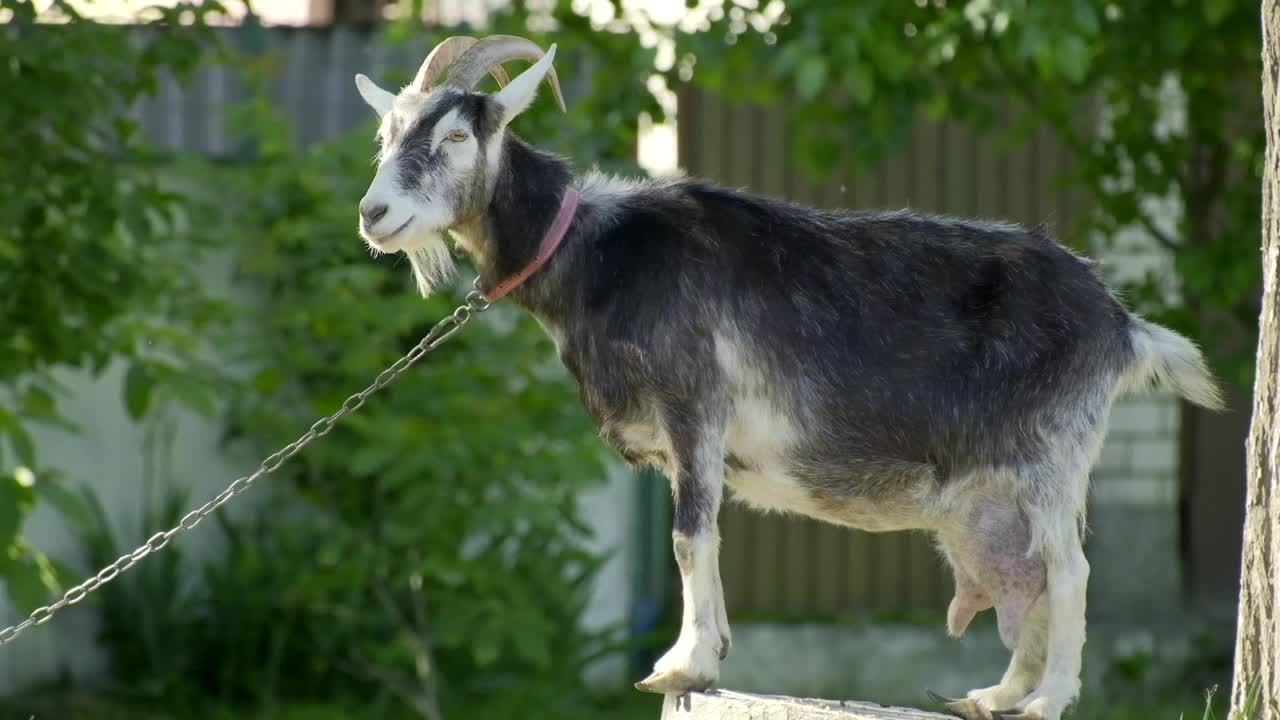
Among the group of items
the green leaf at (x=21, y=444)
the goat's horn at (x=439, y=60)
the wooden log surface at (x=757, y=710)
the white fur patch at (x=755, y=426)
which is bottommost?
the wooden log surface at (x=757, y=710)

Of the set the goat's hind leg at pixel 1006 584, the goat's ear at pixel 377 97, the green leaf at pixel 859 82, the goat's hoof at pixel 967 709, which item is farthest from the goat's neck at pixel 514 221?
the green leaf at pixel 859 82

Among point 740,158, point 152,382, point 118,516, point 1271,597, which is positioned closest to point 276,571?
point 118,516

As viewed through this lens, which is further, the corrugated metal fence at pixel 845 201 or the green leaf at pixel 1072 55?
the corrugated metal fence at pixel 845 201

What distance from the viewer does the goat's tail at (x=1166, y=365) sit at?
10.8 ft

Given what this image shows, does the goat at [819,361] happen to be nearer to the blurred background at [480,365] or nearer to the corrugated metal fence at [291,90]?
the blurred background at [480,365]

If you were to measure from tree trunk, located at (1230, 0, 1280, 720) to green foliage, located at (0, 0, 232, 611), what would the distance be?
304cm

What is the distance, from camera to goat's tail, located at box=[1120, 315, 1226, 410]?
3287 mm

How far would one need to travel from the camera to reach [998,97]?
7.86 meters

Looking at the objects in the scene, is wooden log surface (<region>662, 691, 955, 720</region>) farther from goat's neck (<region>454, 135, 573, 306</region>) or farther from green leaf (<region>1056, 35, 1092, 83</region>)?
green leaf (<region>1056, 35, 1092, 83</region>)

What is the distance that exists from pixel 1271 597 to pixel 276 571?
468 cm

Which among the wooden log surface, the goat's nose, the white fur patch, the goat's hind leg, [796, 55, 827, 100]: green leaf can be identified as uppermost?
[796, 55, 827, 100]: green leaf

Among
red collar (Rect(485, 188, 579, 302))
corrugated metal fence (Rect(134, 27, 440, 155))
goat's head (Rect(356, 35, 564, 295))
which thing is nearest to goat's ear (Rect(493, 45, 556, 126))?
goat's head (Rect(356, 35, 564, 295))

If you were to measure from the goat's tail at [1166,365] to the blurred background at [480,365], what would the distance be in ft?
5.85

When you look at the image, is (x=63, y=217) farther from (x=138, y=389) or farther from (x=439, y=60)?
(x=439, y=60)
